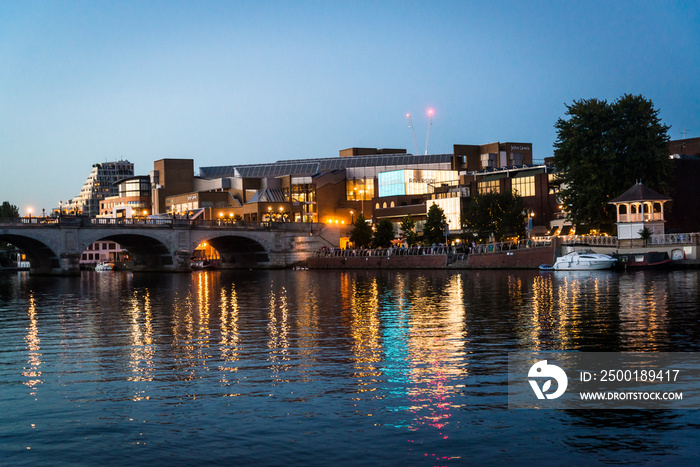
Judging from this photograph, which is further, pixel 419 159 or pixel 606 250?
pixel 419 159

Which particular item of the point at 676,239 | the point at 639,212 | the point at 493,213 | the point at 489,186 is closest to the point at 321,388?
the point at 676,239

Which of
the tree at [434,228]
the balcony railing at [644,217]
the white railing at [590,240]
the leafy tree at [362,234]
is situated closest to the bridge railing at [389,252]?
the leafy tree at [362,234]

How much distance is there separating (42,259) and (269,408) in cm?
11962

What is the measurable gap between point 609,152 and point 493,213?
3087cm

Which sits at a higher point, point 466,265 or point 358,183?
point 358,183

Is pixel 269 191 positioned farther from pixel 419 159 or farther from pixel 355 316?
pixel 355 316

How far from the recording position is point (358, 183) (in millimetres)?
194500

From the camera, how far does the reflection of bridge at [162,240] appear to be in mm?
115562

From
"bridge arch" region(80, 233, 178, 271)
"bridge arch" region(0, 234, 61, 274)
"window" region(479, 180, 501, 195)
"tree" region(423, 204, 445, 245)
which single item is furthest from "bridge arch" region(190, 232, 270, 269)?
"window" region(479, 180, 501, 195)

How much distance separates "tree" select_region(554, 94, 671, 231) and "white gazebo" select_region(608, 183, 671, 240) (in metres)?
4.48

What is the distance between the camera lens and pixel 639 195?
272 feet

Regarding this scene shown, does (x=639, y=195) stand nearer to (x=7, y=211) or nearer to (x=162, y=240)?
(x=162, y=240)

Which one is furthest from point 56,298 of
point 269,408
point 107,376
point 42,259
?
point 42,259

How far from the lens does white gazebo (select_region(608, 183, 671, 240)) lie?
273 ft
